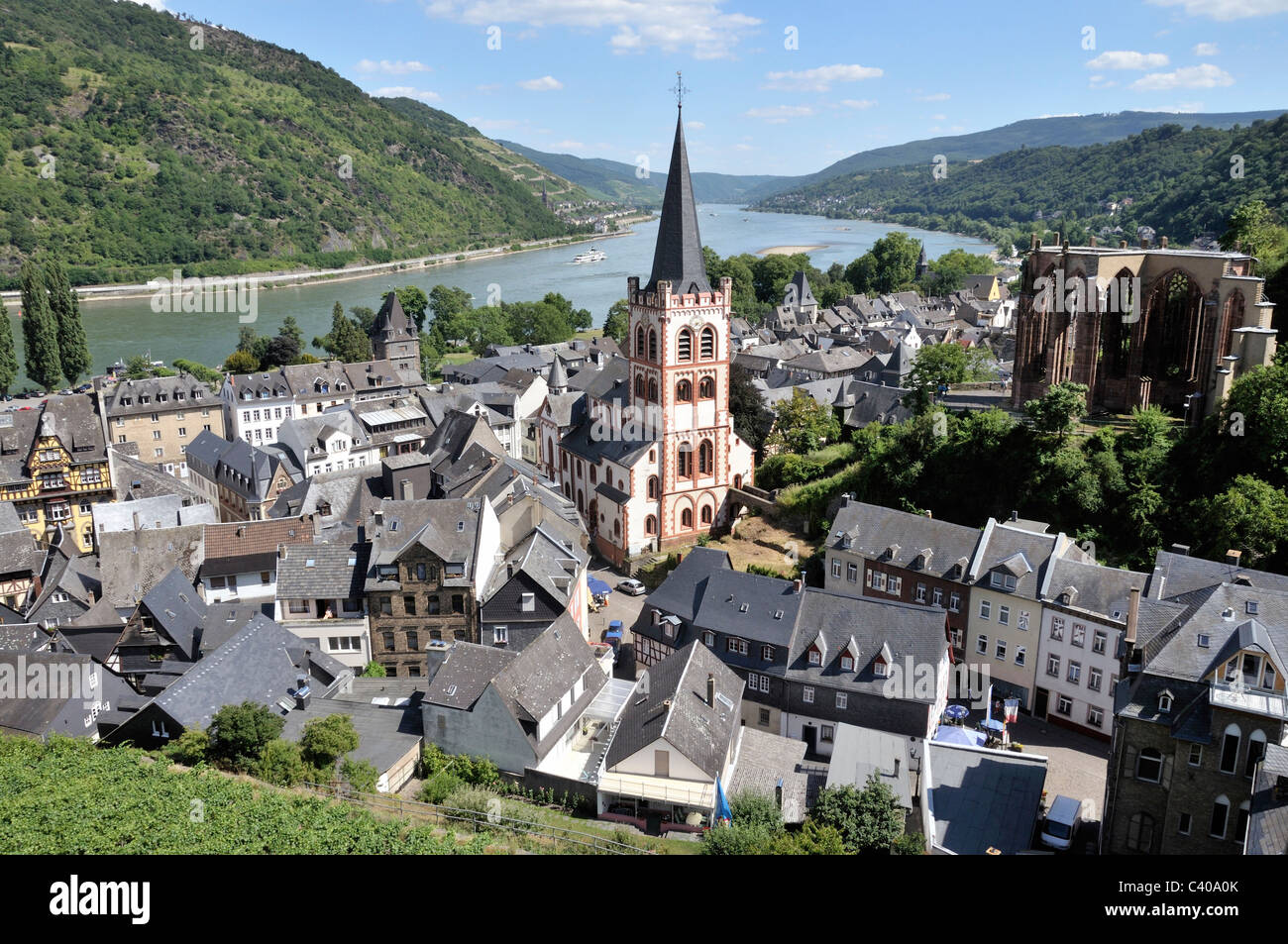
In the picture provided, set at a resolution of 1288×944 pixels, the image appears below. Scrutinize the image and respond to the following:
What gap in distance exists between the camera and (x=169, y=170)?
5994 inches

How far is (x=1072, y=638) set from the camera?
29.3m

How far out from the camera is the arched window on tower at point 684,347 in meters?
45.0

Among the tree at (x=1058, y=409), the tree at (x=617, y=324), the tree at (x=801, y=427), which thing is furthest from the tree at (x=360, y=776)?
the tree at (x=617, y=324)

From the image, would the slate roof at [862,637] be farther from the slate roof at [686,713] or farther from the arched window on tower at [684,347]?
the arched window on tower at [684,347]

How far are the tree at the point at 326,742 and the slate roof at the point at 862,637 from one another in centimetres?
1318

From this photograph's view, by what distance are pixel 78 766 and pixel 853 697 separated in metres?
20.1

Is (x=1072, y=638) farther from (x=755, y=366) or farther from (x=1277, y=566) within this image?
(x=755, y=366)

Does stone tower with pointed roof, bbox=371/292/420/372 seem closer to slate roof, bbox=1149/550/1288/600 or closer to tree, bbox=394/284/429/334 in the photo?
tree, bbox=394/284/429/334

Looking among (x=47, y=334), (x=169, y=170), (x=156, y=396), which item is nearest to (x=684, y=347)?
(x=156, y=396)

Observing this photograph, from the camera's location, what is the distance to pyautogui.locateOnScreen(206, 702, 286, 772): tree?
2334cm

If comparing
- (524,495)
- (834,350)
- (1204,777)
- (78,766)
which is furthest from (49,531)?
(834,350)

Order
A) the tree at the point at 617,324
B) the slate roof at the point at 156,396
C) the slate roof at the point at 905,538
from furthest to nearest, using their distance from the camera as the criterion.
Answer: the tree at the point at 617,324 → the slate roof at the point at 156,396 → the slate roof at the point at 905,538

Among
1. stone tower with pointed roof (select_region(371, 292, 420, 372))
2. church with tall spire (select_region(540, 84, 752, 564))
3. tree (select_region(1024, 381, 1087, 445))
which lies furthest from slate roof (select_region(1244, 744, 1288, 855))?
stone tower with pointed roof (select_region(371, 292, 420, 372))

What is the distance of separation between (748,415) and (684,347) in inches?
351
